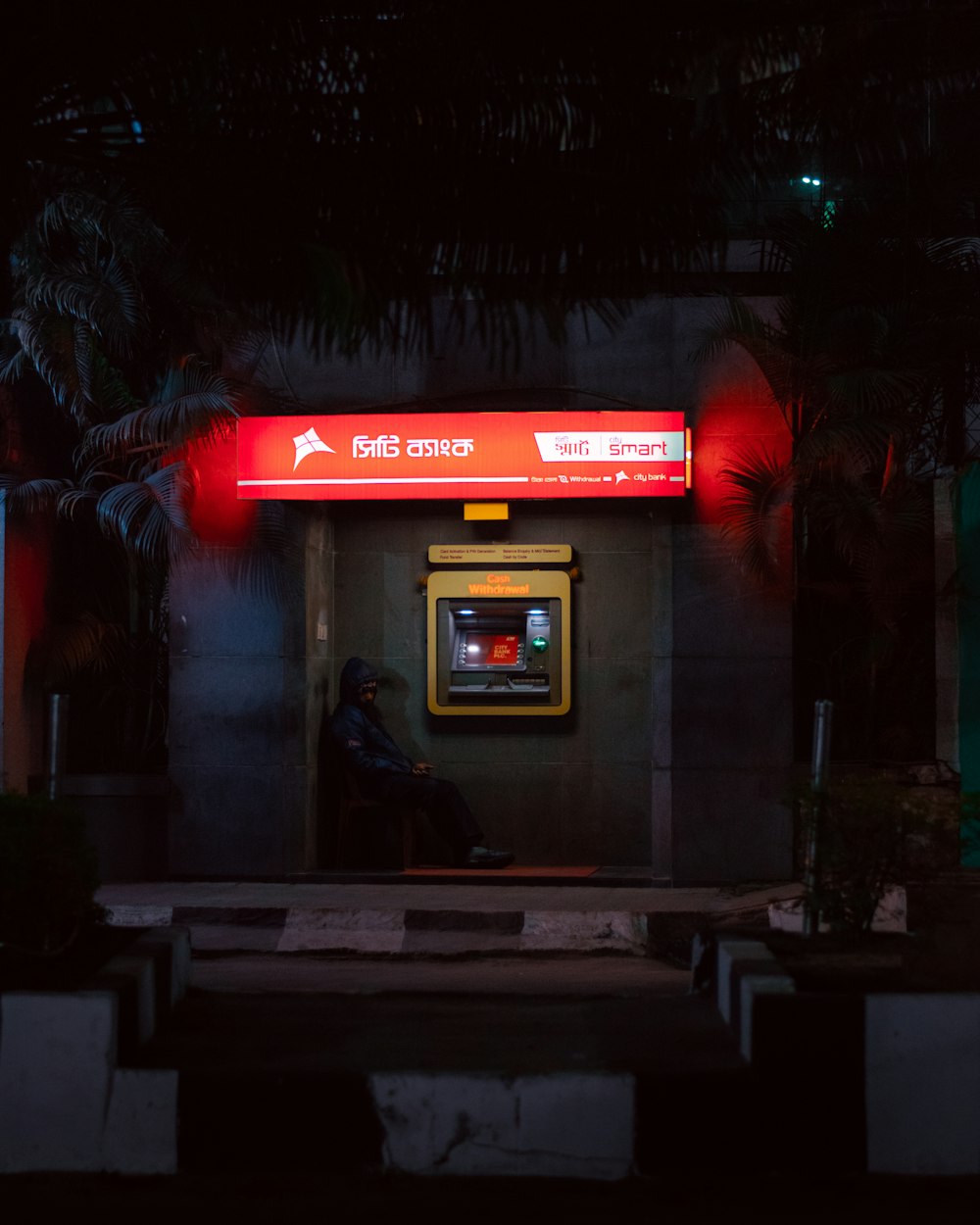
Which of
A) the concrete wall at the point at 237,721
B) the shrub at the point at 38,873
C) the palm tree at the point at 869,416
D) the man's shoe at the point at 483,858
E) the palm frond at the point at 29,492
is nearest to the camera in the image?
the shrub at the point at 38,873

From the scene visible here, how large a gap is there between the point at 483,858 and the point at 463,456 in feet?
10.1

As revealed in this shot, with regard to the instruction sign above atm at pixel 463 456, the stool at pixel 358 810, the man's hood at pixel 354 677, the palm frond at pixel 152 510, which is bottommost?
the stool at pixel 358 810

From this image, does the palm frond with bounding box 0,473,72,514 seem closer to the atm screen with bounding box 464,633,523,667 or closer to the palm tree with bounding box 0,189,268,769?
the palm tree with bounding box 0,189,268,769

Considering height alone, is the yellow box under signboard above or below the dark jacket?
above

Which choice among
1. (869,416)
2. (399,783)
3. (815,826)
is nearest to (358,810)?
(399,783)

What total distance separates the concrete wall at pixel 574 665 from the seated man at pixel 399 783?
33cm

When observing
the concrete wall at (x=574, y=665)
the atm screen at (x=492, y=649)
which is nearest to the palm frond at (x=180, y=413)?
the concrete wall at (x=574, y=665)

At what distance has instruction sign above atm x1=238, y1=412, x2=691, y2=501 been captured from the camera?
→ 1030 centimetres

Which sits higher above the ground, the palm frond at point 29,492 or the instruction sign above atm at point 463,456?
the instruction sign above atm at point 463,456

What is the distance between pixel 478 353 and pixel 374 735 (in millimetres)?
3035

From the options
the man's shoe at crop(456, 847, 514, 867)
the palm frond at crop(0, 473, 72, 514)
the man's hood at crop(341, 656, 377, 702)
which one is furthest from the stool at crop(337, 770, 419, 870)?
the palm frond at crop(0, 473, 72, 514)

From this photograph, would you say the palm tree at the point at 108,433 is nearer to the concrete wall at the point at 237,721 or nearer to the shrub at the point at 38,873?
the concrete wall at the point at 237,721

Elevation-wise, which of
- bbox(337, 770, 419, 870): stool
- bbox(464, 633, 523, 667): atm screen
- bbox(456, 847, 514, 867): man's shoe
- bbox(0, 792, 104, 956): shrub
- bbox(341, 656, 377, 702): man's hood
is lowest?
bbox(456, 847, 514, 867): man's shoe

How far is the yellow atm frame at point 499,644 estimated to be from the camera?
446 inches
